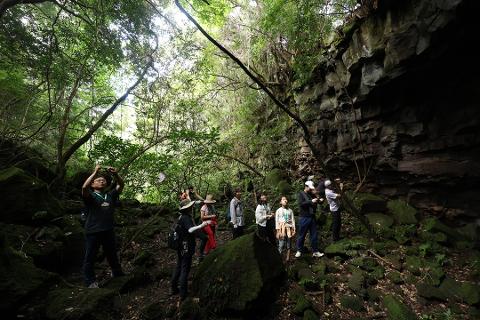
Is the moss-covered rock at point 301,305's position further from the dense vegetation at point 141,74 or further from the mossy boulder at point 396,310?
the dense vegetation at point 141,74

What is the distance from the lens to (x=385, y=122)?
→ 10.7m

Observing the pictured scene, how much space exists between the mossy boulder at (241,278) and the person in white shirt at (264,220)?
188cm

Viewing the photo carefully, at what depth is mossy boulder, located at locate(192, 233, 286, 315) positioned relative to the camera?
16.3 ft

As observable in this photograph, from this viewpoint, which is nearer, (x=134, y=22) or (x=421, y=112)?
(x=421, y=112)

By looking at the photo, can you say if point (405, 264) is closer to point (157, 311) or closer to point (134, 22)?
point (157, 311)

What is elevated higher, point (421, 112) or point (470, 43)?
point (470, 43)

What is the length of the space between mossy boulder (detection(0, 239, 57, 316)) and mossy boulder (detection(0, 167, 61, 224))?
8.41 ft

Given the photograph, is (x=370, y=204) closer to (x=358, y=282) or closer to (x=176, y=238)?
(x=358, y=282)

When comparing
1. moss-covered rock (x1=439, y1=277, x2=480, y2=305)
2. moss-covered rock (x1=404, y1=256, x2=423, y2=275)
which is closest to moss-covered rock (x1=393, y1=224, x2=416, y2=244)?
moss-covered rock (x1=404, y1=256, x2=423, y2=275)

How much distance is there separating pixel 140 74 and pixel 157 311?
9460mm

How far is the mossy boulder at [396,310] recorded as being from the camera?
19.0 ft

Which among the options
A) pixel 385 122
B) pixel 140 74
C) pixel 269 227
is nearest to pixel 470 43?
pixel 385 122

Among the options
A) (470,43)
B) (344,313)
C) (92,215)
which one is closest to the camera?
(92,215)

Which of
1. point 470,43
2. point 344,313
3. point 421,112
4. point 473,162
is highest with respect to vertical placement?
point 470,43
